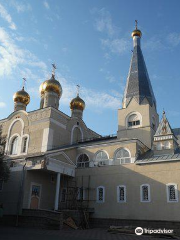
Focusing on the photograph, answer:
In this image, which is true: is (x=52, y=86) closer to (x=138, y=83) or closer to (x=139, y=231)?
(x=138, y=83)

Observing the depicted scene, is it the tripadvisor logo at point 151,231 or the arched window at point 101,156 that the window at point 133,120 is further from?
the tripadvisor logo at point 151,231

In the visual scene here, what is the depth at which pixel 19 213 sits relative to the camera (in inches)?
789

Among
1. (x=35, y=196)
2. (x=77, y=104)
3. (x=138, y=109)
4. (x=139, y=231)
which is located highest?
(x=77, y=104)

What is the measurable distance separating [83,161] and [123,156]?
12.9ft

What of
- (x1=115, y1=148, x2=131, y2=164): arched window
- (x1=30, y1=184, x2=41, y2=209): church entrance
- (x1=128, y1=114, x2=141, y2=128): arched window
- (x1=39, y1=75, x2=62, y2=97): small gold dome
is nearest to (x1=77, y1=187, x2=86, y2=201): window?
(x1=30, y1=184, x2=41, y2=209): church entrance

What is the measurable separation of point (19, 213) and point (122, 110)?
13422 mm

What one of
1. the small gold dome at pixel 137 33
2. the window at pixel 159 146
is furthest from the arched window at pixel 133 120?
the small gold dome at pixel 137 33

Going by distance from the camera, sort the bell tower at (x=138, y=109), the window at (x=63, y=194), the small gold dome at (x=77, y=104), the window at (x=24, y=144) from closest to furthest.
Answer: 1. the window at (x=63, y=194)
2. the bell tower at (x=138, y=109)
3. the window at (x=24, y=144)
4. the small gold dome at (x=77, y=104)

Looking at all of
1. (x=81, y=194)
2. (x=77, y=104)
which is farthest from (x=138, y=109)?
(x=81, y=194)

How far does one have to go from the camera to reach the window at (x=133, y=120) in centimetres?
2542

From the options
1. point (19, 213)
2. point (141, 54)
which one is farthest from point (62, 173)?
point (141, 54)

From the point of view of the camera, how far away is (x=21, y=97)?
3206cm

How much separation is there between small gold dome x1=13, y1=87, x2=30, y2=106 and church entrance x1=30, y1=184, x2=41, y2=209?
1355cm

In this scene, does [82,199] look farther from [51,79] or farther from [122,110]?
[51,79]
